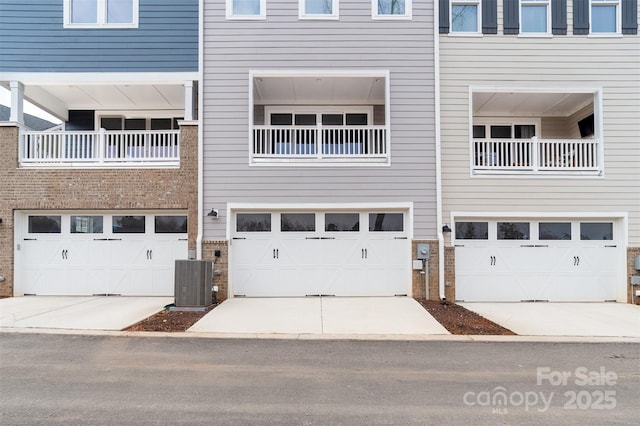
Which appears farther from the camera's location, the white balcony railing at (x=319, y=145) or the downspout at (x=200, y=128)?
the white balcony railing at (x=319, y=145)

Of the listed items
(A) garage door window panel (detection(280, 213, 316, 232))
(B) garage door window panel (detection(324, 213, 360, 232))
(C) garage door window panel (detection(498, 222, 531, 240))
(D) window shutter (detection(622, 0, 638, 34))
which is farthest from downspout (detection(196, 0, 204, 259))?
(D) window shutter (detection(622, 0, 638, 34))

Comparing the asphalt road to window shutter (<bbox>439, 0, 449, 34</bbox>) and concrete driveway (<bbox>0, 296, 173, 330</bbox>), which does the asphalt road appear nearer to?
concrete driveway (<bbox>0, 296, 173, 330</bbox>)

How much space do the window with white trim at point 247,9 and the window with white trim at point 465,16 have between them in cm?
503

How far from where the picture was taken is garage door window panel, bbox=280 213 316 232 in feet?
31.5

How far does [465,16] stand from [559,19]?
95.6 inches

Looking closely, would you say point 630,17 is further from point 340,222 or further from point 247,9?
point 247,9

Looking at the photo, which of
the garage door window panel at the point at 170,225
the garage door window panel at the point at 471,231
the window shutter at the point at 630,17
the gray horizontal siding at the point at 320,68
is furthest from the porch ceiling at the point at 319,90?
the window shutter at the point at 630,17

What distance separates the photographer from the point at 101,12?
9.66 meters

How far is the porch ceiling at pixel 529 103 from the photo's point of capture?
1026 cm

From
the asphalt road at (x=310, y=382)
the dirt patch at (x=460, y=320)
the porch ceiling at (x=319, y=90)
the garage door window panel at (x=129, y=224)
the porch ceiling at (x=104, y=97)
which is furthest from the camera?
the porch ceiling at (x=104, y=97)

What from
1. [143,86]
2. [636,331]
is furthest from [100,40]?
[636,331]

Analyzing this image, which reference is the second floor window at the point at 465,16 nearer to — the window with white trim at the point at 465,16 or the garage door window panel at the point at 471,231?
the window with white trim at the point at 465,16

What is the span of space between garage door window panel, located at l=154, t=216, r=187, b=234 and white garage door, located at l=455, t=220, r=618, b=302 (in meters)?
7.27

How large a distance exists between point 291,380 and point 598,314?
24.2ft
